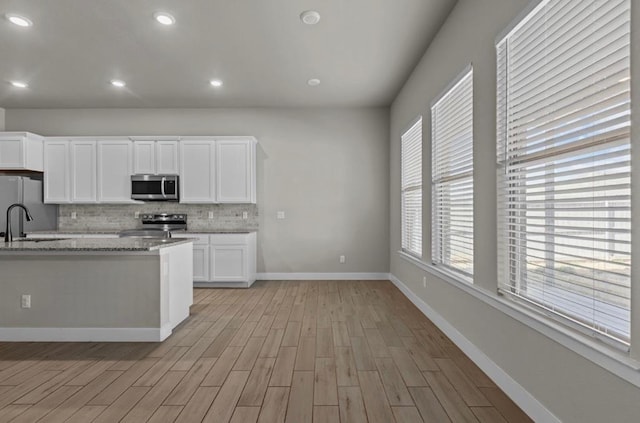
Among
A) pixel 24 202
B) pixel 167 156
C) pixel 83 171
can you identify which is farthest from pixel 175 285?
pixel 24 202

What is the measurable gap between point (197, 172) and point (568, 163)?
4.84 m

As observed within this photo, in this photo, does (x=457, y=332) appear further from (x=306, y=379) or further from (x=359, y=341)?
(x=306, y=379)

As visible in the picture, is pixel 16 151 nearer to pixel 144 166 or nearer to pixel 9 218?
pixel 144 166

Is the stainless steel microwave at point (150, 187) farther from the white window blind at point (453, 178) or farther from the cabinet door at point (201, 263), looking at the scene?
the white window blind at point (453, 178)

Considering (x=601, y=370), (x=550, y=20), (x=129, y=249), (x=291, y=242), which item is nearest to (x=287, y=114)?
(x=291, y=242)

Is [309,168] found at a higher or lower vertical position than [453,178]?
higher

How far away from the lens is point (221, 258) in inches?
202

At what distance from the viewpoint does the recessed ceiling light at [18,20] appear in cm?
311

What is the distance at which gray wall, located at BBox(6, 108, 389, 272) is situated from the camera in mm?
5777

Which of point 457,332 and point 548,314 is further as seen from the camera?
point 457,332

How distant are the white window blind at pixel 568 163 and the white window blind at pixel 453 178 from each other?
537mm

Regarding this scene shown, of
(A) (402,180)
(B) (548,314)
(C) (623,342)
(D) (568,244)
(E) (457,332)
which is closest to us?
(C) (623,342)

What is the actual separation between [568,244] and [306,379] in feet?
5.78

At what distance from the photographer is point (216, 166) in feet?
17.5
